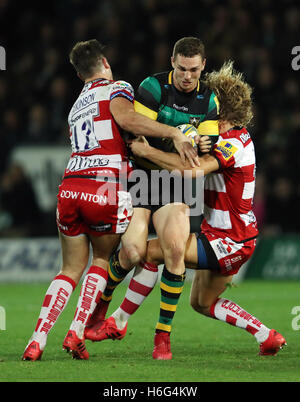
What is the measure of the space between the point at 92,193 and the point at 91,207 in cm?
10

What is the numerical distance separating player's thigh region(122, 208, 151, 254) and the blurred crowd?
260 inches

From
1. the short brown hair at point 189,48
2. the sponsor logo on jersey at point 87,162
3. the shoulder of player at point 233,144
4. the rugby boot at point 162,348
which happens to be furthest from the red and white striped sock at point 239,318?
the short brown hair at point 189,48

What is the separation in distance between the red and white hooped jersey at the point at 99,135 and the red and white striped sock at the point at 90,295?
730 mm

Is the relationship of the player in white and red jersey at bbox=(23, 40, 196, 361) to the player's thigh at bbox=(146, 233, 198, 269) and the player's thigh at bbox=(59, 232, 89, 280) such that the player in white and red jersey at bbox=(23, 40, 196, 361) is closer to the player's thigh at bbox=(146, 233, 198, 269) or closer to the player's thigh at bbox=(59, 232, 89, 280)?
the player's thigh at bbox=(59, 232, 89, 280)

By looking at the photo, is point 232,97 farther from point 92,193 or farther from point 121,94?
point 92,193

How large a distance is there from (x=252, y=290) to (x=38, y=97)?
4887 mm

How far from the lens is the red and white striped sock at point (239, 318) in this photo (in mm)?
6203

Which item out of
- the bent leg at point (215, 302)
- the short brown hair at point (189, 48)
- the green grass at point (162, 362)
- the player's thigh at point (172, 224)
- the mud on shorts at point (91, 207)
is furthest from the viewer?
the bent leg at point (215, 302)

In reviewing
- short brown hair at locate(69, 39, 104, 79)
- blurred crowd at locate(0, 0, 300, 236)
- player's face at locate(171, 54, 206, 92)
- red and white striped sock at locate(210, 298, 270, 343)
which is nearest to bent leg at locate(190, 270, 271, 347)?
red and white striped sock at locate(210, 298, 270, 343)

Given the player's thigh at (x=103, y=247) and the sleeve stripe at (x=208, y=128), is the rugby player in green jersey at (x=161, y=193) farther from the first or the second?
the player's thigh at (x=103, y=247)

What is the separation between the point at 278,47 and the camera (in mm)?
13641

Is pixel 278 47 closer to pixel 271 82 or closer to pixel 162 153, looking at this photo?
pixel 271 82

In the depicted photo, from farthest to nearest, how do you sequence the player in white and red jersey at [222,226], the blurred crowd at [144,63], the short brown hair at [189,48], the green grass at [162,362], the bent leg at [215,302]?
the blurred crowd at [144,63]
the bent leg at [215,302]
the player in white and red jersey at [222,226]
the short brown hair at [189,48]
the green grass at [162,362]

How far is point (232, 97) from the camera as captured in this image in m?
6.25
